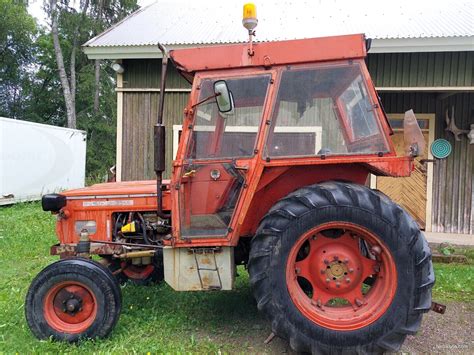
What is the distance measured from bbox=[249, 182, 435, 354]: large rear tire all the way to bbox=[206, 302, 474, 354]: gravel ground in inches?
15.9

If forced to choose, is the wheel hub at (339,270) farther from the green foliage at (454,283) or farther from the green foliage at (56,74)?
the green foliage at (56,74)

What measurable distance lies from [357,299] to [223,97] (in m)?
1.77

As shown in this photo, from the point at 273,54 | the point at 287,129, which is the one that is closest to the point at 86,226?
the point at 287,129

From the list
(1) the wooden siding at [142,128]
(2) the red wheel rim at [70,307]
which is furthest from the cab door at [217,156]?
(1) the wooden siding at [142,128]

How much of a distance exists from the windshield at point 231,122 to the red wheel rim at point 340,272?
851 millimetres

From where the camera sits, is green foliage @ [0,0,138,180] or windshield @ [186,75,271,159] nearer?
windshield @ [186,75,271,159]

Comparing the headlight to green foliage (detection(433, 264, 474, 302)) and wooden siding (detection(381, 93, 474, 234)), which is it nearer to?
green foliage (detection(433, 264, 474, 302))

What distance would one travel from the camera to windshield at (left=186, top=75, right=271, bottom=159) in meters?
3.05

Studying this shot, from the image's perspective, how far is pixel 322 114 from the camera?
121 inches

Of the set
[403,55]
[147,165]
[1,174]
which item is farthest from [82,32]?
[403,55]

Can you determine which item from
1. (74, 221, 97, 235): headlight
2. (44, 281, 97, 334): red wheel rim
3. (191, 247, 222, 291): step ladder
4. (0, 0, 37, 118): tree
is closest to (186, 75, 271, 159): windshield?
(191, 247, 222, 291): step ladder

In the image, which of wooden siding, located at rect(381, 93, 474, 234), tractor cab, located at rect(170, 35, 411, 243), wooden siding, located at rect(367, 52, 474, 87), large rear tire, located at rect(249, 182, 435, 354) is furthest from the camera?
wooden siding, located at rect(381, 93, 474, 234)

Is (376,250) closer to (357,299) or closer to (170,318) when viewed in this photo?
(357,299)

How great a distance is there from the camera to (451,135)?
772cm
